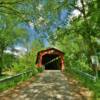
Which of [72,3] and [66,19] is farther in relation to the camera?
[72,3]

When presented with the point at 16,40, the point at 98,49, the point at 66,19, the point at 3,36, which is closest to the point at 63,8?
the point at 66,19

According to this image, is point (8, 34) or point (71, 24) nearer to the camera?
point (71, 24)

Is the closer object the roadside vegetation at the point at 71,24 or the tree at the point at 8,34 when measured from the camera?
the roadside vegetation at the point at 71,24

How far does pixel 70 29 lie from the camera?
2720 cm

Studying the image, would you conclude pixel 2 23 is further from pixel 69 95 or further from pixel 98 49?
pixel 69 95

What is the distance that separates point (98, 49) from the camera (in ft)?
95.5

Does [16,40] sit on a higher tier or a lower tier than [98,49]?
higher

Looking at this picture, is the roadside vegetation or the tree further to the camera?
the tree

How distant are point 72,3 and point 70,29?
9.93 feet

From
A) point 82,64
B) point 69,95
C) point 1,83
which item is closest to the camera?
point 69,95

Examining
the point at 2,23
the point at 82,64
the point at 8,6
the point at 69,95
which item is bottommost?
the point at 69,95

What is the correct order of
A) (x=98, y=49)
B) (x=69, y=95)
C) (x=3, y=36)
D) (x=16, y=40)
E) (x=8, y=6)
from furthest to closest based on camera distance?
(x=16, y=40) < (x=3, y=36) < (x=98, y=49) < (x=8, y=6) < (x=69, y=95)

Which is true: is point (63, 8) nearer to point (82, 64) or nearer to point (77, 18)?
point (77, 18)

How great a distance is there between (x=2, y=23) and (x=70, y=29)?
82.4 ft
